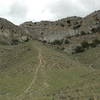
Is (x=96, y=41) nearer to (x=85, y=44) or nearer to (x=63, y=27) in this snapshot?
(x=85, y=44)

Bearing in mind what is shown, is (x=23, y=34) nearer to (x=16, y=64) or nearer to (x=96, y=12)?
(x=96, y=12)

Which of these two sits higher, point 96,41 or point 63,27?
point 63,27

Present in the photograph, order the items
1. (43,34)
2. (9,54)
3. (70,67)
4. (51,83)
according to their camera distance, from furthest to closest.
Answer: (43,34) → (9,54) → (70,67) → (51,83)

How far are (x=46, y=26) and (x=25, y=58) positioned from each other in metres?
80.4

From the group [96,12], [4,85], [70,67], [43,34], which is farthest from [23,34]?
[4,85]

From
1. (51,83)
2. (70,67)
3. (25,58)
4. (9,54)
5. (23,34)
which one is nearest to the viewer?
(51,83)

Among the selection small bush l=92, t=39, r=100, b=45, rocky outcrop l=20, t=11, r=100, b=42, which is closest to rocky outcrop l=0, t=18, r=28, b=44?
rocky outcrop l=20, t=11, r=100, b=42

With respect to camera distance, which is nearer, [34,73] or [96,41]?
[34,73]


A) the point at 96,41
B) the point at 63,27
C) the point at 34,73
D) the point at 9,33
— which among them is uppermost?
the point at 63,27

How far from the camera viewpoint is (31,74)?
53.7 metres

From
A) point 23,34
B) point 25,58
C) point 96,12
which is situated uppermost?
point 96,12

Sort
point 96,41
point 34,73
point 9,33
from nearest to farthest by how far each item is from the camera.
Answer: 1. point 34,73
2. point 96,41
3. point 9,33

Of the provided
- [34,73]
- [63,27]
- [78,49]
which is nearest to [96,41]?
[78,49]

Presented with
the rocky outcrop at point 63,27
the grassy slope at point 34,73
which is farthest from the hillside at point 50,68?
the rocky outcrop at point 63,27
